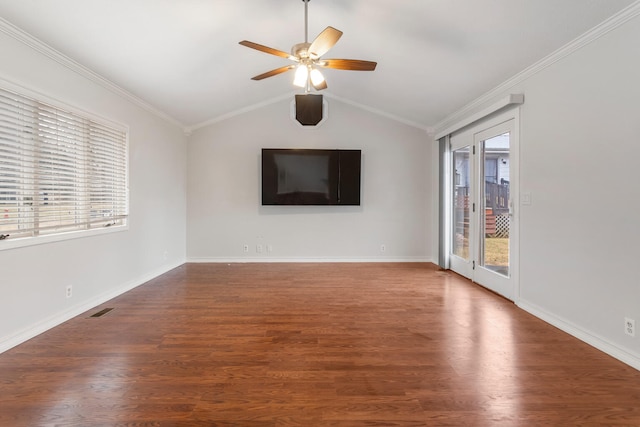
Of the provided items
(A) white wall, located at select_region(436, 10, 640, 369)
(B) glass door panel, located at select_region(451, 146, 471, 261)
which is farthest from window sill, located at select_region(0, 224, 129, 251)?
(B) glass door panel, located at select_region(451, 146, 471, 261)

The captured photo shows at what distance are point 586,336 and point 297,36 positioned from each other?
405cm

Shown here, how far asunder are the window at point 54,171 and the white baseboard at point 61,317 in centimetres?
75

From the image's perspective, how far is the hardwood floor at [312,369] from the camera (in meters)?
1.58

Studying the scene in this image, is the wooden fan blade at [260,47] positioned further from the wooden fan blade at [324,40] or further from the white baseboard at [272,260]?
the white baseboard at [272,260]

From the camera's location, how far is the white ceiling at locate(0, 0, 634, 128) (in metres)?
2.31

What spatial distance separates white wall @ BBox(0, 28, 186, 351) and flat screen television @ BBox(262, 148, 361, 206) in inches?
63.7

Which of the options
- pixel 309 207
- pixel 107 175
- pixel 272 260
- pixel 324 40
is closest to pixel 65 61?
pixel 107 175

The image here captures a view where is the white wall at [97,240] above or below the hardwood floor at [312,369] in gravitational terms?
above

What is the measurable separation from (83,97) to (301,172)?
3160 mm

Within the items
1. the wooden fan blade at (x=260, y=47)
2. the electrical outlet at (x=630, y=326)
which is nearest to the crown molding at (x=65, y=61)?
the wooden fan blade at (x=260, y=47)

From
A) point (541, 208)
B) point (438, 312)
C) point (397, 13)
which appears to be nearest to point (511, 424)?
point (438, 312)

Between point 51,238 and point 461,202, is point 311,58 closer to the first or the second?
point 51,238

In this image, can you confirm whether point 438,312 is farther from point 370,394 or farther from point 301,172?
point 301,172

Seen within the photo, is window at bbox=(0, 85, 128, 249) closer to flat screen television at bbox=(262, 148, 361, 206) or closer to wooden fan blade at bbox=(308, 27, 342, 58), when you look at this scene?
flat screen television at bbox=(262, 148, 361, 206)
